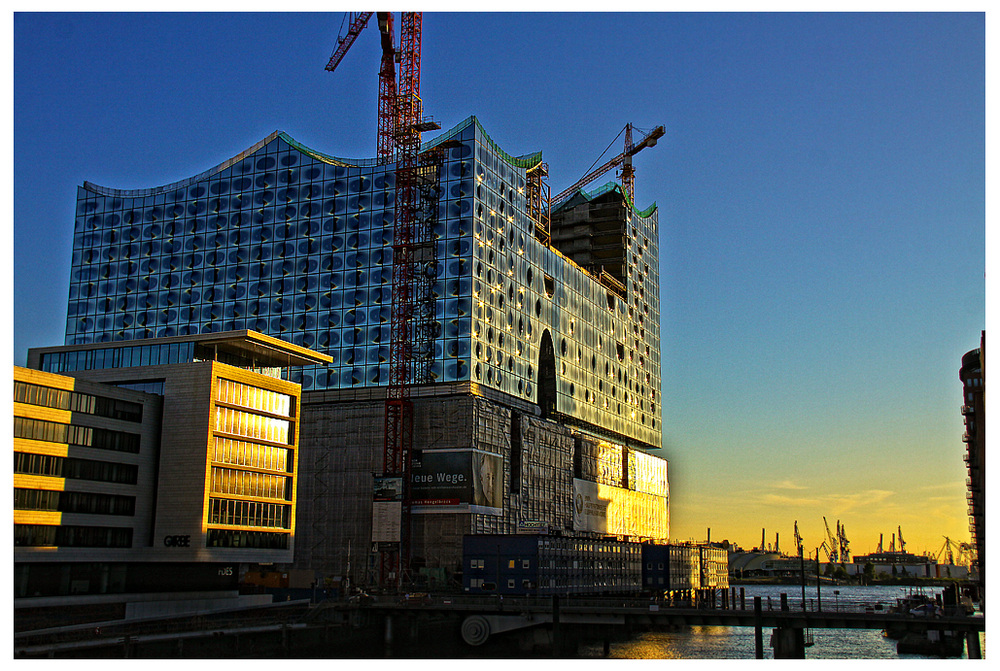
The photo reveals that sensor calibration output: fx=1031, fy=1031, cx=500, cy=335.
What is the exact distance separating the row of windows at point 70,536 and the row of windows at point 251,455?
1166 centimetres

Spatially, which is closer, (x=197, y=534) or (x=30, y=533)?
(x=30, y=533)

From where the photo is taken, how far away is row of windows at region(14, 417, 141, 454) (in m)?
91.3

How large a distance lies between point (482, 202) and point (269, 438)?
52142 millimetres

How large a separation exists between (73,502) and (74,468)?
311cm

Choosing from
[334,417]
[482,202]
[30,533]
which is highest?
[482,202]

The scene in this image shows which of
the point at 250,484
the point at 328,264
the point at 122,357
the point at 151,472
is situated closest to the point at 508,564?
the point at 250,484

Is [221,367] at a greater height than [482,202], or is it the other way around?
[482,202]

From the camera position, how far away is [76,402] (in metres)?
96.6

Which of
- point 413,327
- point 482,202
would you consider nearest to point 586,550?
point 413,327

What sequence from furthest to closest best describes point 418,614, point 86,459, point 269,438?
point 269,438
point 418,614
point 86,459

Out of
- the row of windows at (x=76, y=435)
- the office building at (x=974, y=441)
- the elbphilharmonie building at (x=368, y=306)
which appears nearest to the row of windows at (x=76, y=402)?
the row of windows at (x=76, y=435)

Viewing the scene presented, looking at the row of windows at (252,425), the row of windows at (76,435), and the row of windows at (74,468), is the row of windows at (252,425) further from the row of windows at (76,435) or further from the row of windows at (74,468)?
the row of windows at (74,468)

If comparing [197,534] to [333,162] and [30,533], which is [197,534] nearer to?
[30,533]

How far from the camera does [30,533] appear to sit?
9062cm
